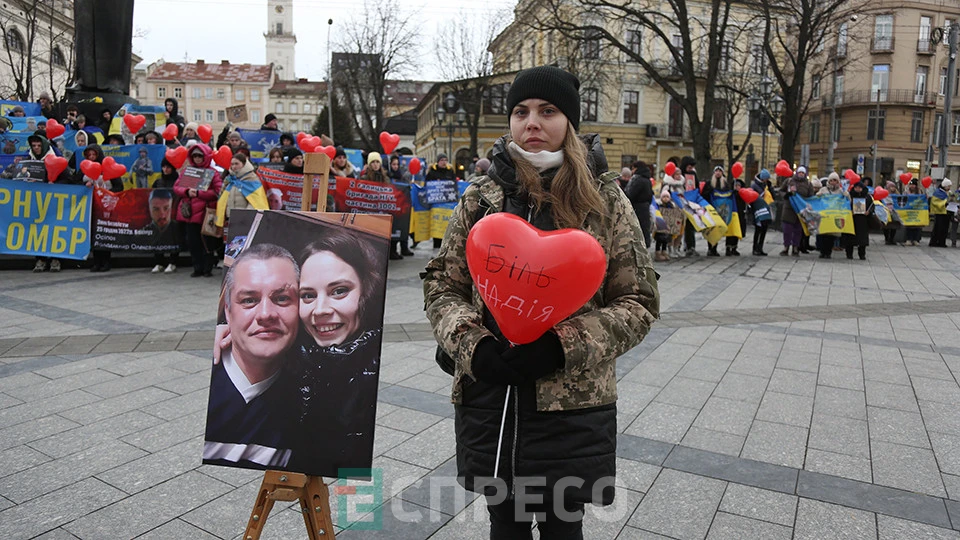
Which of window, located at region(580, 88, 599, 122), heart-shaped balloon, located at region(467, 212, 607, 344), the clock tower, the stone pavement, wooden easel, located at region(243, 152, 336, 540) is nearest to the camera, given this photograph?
heart-shaped balloon, located at region(467, 212, 607, 344)

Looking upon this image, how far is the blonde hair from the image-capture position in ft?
6.22

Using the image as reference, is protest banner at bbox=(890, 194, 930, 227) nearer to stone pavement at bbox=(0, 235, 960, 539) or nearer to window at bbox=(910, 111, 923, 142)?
stone pavement at bbox=(0, 235, 960, 539)

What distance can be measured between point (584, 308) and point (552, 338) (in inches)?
7.8

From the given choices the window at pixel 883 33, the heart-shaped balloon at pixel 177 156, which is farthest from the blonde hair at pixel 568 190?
the window at pixel 883 33

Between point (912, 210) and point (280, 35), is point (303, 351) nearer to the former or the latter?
point (912, 210)

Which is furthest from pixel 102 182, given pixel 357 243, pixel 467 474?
pixel 467 474

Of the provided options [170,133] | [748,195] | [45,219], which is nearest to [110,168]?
[45,219]

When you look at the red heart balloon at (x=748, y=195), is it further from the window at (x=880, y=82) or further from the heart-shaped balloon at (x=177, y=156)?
the window at (x=880, y=82)

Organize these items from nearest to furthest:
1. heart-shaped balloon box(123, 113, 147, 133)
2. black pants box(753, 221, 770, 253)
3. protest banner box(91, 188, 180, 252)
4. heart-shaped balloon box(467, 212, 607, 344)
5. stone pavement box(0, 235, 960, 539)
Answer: heart-shaped balloon box(467, 212, 607, 344)
stone pavement box(0, 235, 960, 539)
protest banner box(91, 188, 180, 252)
heart-shaped balloon box(123, 113, 147, 133)
black pants box(753, 221, 770, 253)

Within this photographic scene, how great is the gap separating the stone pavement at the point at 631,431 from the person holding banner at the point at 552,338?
41.0 inches

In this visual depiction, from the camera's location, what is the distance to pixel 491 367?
1780 millimetres

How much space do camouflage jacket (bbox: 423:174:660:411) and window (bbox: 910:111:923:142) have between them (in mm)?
60222

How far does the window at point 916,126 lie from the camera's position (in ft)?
167

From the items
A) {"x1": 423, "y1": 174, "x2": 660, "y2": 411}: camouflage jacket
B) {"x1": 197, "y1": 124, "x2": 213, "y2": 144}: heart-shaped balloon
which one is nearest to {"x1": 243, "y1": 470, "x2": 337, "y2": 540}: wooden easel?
{"x1": 423, "y1": 174, "x2": 660, "y2": 411}: camouflage jacket
